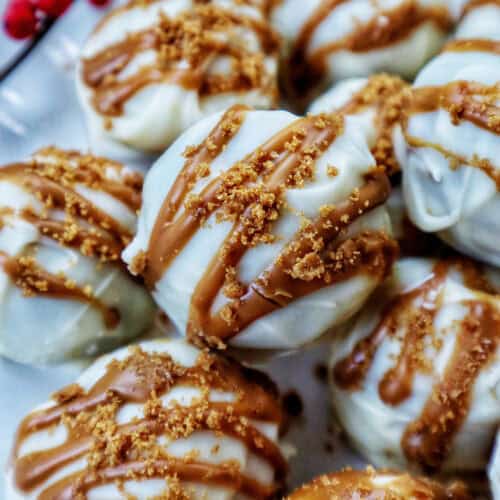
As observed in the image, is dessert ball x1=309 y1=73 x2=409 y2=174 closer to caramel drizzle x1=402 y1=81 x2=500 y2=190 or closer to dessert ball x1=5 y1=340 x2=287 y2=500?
caramel drizzle x1=402 y1=81 x2=500 y2=190

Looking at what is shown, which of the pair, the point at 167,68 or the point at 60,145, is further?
the point at 60,145

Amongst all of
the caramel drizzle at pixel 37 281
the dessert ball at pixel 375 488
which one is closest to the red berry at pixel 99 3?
the caramel drizzle at pixel 37 281

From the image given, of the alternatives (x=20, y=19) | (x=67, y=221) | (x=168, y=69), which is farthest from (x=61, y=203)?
(x=20, y=19)

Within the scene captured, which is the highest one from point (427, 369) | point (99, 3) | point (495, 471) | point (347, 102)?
point (99, 3)

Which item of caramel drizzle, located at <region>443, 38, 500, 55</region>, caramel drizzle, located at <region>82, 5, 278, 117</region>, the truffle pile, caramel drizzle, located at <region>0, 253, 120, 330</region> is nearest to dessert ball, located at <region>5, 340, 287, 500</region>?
the truffle pile

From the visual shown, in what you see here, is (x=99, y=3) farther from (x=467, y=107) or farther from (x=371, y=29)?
(x=467, y=107)

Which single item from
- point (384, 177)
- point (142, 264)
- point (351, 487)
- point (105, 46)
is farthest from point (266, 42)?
point (351, 487)
